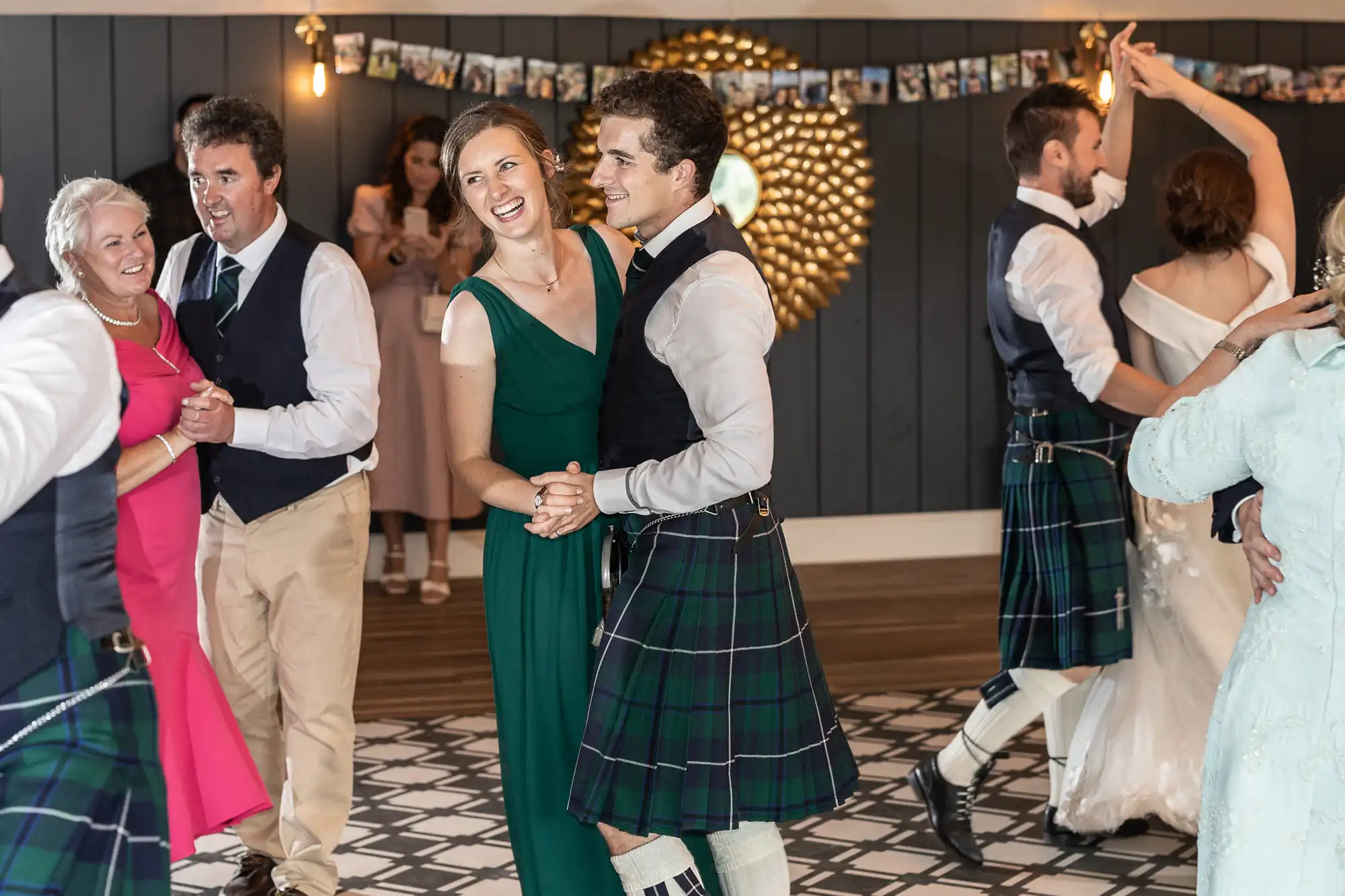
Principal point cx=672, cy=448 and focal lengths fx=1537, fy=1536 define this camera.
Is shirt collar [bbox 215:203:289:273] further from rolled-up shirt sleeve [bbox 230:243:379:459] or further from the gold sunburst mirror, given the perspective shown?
the gold sunburst mirror

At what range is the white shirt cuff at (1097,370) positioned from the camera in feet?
11.2

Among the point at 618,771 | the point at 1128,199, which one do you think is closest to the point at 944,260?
the point at 1128,199

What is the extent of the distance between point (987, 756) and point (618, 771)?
1478 mm

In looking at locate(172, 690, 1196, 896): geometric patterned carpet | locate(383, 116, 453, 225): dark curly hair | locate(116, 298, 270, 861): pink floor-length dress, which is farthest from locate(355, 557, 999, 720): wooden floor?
locate(116, 298, 270, 861): pink floor-length dress

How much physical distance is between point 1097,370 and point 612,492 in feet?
4.75

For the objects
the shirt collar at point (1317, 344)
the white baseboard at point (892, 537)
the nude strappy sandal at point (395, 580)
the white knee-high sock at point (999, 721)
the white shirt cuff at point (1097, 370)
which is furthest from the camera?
the white baseboard at point (892, 537)

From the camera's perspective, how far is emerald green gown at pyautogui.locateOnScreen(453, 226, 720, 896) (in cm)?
269

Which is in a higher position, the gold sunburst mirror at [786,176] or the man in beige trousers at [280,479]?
the gold sunburst mirror at [786,176]

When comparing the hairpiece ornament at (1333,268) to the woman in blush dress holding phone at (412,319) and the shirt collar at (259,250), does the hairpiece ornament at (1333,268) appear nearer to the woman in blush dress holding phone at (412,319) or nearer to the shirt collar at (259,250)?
the shirt collar at (259,250)

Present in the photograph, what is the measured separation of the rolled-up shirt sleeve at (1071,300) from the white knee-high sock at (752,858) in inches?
57.2

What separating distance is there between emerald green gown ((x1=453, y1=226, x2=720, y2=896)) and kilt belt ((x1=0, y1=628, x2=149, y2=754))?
0.93 metres

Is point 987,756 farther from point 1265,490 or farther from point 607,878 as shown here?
point 1265,490

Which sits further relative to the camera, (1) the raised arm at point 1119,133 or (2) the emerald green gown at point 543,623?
(1) the raised arm at point 1119,133

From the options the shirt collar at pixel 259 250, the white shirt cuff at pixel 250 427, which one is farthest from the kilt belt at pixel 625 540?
the shirt collar at pixel 259 250
